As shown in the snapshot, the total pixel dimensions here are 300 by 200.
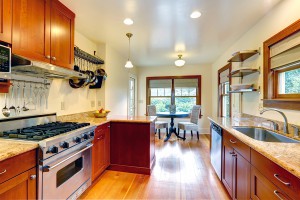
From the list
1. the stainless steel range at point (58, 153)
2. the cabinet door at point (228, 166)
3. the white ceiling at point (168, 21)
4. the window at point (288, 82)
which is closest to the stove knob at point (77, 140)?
the stainless steel range at point (58, 153)

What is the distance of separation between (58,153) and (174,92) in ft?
15.2

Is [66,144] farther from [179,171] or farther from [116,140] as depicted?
[179,171]

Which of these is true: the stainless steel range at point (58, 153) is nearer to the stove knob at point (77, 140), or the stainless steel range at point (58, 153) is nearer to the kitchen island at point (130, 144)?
the stove knob at point (77, 140)

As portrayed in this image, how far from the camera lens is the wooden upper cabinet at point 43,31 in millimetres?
1500

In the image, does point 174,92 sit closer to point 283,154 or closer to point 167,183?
point 167,183

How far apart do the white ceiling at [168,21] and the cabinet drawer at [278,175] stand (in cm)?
176

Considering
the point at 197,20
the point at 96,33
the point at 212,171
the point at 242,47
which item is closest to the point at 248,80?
the point at 242,47

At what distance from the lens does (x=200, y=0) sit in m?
1.93

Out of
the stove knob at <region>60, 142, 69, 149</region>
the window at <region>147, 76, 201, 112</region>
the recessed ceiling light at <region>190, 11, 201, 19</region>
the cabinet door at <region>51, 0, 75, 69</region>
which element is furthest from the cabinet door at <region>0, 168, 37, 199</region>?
the window at <region>147, 76, 201, 112</region>

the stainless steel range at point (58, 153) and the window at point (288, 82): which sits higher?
the window at point (288, 82)

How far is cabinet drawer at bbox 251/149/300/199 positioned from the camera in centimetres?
88

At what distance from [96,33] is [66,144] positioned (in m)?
2.07

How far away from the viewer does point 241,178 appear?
1.59m

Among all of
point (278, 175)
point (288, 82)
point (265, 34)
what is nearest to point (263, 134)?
point (288, 82)
